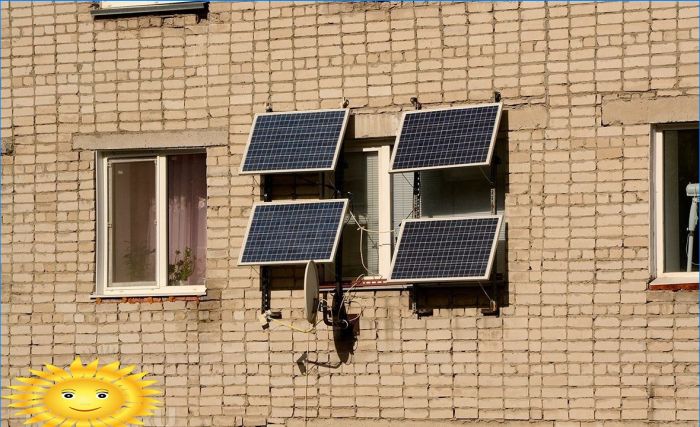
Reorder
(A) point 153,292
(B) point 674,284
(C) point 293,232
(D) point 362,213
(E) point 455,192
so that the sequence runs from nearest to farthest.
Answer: (B) point 674,284 < (C) point 293,232 < (E) point 455,192 < (D) point 362,213 < (A) point 153,292

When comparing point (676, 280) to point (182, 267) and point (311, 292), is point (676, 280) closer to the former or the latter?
point (311, 292)

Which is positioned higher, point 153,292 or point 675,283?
point 675,283

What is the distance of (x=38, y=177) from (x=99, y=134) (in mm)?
717

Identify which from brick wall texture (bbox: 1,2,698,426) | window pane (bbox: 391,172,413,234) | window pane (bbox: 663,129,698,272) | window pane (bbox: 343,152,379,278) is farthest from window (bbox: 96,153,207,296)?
window pane (bbox: 663,129,698,272)

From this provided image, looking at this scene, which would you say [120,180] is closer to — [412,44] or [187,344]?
[187,344]

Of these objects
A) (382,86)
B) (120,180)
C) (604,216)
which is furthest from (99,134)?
(604,216)

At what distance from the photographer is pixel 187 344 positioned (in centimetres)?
1354

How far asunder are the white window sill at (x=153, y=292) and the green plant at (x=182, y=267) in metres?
0.12

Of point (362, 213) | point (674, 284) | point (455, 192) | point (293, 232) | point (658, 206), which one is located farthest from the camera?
point (362, 213)

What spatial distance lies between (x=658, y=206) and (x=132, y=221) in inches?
191

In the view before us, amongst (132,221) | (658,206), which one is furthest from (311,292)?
(658,206)

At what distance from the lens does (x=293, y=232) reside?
13.0 m

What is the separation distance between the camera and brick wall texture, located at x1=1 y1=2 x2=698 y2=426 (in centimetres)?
1231

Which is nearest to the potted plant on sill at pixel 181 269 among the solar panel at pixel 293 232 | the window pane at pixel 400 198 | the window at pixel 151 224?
the window at pixel 151 224
